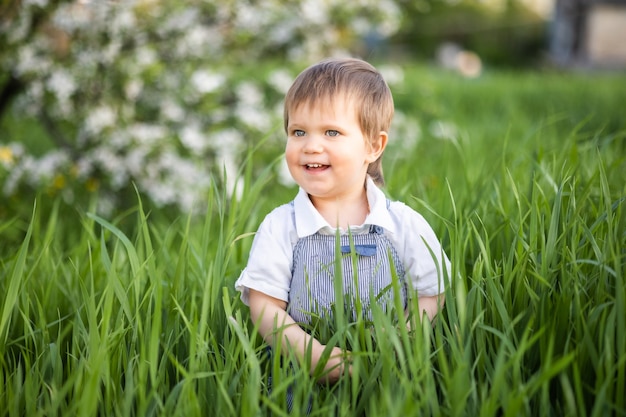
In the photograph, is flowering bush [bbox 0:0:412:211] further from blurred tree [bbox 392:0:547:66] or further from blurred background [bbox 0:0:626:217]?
blurred tree [bbox 392:0:547:66]

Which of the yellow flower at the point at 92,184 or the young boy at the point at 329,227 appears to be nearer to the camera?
the young boy at the point at 329,227

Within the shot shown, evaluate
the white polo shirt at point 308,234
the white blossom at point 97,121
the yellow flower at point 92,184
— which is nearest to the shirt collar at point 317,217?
the white polo shirt at point 308,234

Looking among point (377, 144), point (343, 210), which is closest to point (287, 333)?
point (343, 210)

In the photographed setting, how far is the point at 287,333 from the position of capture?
1.39 metres

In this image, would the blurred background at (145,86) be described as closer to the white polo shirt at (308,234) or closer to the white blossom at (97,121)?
the white blossom at (97,121)

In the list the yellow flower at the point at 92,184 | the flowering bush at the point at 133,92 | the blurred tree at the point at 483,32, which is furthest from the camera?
the blurred tree at the point at 483,32

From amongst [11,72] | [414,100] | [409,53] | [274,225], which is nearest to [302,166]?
[274,225]

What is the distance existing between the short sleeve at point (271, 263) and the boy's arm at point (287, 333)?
0.02 m

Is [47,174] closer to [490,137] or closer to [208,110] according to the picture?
[208,110]

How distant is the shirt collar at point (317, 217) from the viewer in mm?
1452

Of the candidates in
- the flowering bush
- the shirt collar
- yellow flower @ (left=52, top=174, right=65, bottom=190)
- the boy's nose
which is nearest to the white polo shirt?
the shirt collar

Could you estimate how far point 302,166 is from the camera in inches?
57.2

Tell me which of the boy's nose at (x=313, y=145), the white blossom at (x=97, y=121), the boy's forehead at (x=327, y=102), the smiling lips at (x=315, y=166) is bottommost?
the smiling lips at (x=315, y=166)

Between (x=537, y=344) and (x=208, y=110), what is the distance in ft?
8.65
